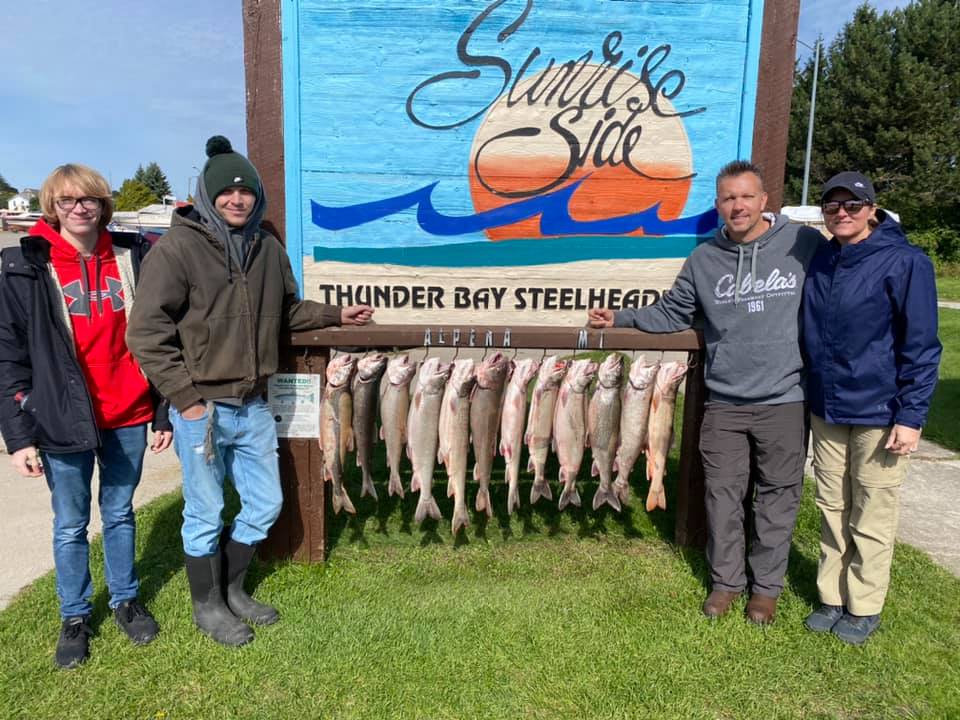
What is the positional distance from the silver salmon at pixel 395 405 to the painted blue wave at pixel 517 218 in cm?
83

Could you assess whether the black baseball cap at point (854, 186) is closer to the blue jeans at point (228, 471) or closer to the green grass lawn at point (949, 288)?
the blue jeans at point (228, 471)

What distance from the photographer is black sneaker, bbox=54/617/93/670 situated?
300 centimetres

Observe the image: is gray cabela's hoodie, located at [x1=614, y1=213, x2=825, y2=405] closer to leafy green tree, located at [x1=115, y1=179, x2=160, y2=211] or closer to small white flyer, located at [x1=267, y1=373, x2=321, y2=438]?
small white flyer, located at [x1=267, y1=373, x2=321, y2=438]

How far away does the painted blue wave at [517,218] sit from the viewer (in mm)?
3709

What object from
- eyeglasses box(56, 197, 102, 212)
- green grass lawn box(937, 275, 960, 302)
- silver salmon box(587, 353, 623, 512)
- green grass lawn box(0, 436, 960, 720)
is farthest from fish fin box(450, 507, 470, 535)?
green grass lawn box(937, 275, 960, 302)

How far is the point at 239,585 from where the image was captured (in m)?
3.42

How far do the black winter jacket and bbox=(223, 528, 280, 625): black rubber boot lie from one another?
3.15ft

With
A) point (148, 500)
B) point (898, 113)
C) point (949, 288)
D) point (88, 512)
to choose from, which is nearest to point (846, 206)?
point (88, 512)

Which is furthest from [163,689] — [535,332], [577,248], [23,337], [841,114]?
[841,114]

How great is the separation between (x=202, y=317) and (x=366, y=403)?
1.05 m

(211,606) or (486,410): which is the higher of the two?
(486,410)

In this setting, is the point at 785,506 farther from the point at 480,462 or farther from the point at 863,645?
the point at 480,462

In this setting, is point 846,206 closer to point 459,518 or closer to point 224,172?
point 459,518

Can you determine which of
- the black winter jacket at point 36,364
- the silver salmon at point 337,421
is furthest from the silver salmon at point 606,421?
the black winter jacket at point 36,364
